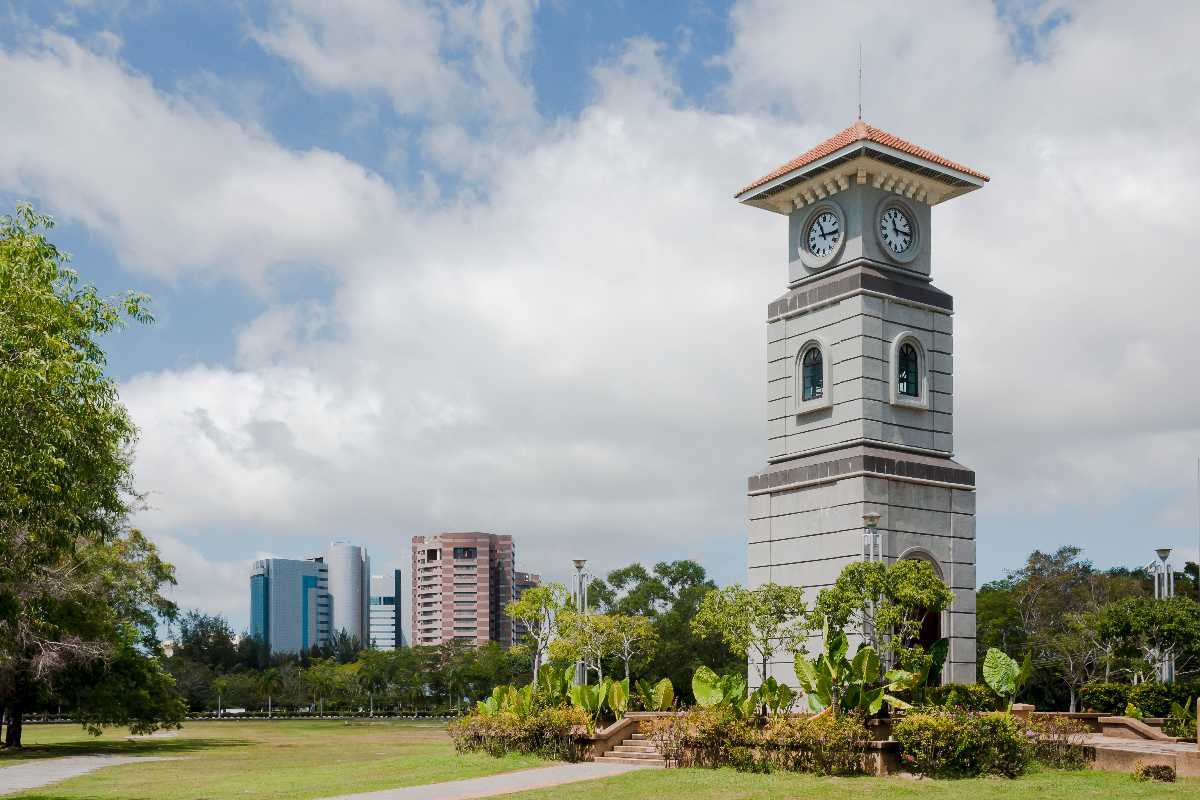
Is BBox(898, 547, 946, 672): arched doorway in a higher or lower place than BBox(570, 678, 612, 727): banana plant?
higher

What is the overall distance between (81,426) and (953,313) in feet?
71.0

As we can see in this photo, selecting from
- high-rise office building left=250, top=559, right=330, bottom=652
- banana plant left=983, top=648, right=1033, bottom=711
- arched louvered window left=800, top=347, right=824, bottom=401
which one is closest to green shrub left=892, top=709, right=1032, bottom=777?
banana plant left=983, top=648, right=1033, bottom=711

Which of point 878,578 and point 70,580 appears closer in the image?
point 878,578

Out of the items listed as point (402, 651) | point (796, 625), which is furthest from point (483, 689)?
point (796, 625)

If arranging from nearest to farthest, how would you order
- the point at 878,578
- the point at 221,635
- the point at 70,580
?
the point at 878,578, the point at 70,580, the point at 221,635

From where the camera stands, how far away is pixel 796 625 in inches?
1057

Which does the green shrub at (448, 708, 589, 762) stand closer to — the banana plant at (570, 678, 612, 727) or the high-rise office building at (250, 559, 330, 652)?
the banana plant at (570, 678, 612, 727)

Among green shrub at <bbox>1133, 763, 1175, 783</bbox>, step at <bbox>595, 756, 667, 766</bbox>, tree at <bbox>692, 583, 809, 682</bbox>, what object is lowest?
step at <bbox>595, 756, 667, 766</bbox>

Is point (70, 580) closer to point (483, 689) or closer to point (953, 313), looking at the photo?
point (953, 313)

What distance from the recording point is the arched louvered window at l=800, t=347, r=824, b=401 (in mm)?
31266

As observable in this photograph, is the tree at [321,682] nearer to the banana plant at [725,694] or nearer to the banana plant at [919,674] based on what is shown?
the banana plant at [725,694]

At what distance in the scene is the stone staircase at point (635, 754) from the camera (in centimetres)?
2320

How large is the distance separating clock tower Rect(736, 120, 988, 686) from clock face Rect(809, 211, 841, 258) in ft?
0.12

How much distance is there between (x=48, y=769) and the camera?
1175 inches
